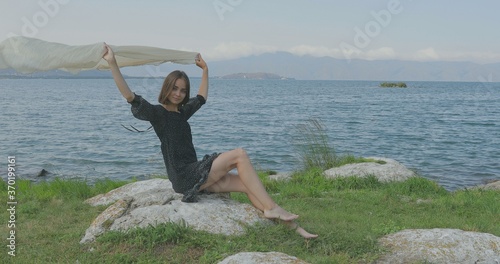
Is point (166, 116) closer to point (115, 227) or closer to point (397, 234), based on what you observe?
point (115, 227)

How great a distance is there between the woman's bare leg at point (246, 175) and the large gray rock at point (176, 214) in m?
0.24

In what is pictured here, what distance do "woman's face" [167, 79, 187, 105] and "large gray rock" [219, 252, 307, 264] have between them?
7.65ft

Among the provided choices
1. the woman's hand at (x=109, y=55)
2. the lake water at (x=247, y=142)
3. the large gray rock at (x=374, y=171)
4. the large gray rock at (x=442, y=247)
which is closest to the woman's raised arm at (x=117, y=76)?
the woman's hand at (x=109, y=55)

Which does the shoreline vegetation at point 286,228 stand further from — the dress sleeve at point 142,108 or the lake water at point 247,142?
the lake water at point 247,142

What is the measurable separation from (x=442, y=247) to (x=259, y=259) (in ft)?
8.16

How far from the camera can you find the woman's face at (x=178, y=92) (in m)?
6.97

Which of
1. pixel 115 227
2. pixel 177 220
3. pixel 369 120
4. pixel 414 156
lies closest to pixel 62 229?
pixel 115 227

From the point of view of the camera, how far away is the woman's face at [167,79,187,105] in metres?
6.97

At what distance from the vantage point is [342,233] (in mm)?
7133

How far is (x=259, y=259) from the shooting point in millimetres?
5613

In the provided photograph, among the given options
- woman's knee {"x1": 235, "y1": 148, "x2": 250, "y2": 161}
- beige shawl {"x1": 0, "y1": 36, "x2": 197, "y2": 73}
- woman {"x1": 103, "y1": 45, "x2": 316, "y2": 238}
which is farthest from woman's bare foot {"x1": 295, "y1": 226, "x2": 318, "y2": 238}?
beige shawl {"x1": 0, "y1": 36, "x2": 197, "y2": 73}

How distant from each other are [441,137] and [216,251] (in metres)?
29.9

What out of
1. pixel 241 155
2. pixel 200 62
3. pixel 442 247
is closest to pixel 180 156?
pixel 241 155

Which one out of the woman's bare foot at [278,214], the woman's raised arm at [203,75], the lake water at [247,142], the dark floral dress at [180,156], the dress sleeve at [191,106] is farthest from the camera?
the lake water at [247,142]
